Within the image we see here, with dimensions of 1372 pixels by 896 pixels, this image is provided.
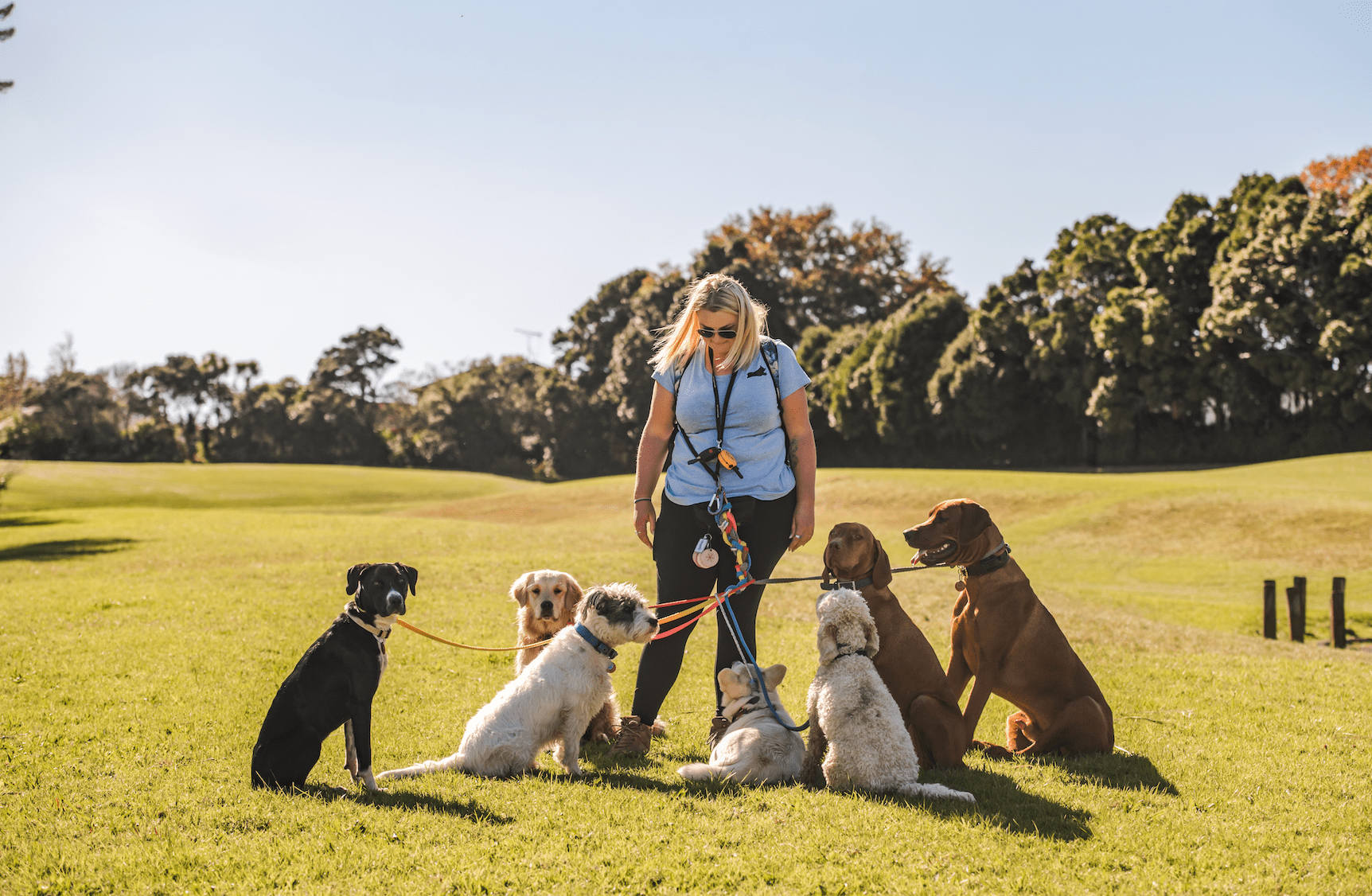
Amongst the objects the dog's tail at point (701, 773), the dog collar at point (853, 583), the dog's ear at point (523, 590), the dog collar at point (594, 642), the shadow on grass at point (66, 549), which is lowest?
the shadow on grass at point (66, 549)

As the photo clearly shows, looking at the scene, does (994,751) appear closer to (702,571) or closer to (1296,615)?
(702,571)

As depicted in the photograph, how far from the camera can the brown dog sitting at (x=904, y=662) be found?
14.1 feet

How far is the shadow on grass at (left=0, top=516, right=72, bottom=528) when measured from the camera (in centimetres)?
2348

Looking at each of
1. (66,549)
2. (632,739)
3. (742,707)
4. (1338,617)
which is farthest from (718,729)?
(66,549)

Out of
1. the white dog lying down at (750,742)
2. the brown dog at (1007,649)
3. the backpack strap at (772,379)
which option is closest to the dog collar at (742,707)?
the white dog lying down at (750,742)

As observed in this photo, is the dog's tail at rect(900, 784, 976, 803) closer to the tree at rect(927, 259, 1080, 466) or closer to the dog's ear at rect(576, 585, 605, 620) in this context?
the dog's ear at rect(576, 585, 605, 620)

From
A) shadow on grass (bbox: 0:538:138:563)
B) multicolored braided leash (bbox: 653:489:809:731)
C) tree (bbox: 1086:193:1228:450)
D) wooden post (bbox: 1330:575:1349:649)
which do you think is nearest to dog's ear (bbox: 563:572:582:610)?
multicolored braided leash (bbox: 653:489:809:731)

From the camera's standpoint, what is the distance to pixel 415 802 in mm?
3898

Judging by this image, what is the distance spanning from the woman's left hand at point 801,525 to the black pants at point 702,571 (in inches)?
1.6

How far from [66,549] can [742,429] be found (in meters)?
17.5

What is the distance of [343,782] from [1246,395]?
35.2 meters

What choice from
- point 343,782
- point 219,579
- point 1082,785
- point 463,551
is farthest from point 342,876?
point 463,551

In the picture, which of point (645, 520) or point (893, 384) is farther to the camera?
point (893, 384)

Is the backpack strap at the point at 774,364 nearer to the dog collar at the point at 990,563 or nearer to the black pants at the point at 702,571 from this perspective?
the black pants at the point at 702,571
